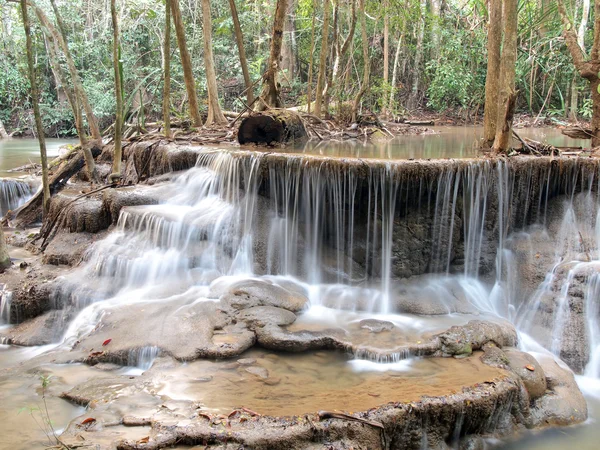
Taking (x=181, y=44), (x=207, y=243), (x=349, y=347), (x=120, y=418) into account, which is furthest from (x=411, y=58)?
(x=120, y=418)

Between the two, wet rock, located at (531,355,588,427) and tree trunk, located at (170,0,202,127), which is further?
tree trunk, located at (170,0,202,127)

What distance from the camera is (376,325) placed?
→ 6.32 m

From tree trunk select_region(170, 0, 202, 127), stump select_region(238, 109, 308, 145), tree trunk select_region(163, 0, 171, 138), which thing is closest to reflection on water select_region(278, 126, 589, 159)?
stump select_region(238, 109, 308, 145)

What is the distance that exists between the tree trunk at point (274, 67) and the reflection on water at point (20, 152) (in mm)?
7370

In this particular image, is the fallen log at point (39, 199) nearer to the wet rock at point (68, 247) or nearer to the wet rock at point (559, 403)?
the wet rock at point (68, 247)

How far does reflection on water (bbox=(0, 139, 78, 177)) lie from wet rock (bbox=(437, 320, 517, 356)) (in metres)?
12.2

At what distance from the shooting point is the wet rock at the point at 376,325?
6215 mm

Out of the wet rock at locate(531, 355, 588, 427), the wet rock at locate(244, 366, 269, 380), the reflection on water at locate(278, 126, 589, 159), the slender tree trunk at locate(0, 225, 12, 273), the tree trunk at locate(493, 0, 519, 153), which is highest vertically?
the tree trunk at locate(493, 0, 519, 153)

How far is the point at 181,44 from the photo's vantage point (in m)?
11.3

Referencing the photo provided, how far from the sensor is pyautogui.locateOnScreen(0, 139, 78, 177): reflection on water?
16.0 metres

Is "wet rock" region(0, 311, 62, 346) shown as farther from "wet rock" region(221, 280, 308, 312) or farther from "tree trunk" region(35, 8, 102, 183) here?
"tree trunk" region(35, 8, 102, 183)

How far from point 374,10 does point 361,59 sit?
595cm

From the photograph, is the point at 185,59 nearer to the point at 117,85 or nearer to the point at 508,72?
the point at 117,85

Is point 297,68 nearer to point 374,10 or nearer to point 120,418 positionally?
point 374,10
